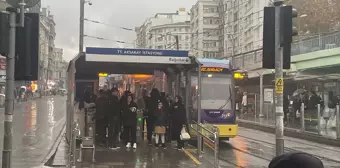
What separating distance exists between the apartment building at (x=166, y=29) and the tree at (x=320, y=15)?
2662 inches

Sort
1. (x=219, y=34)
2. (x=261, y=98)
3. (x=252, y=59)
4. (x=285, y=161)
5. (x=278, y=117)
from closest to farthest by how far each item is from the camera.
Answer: (x=285, y=161) < (x=278, y=117) < (x=261, y=98) < (x=252, y=59) < (x=219, y=34)

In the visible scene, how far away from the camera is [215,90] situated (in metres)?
16.4

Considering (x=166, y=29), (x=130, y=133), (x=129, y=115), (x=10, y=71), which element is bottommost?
(x=130, y=133)

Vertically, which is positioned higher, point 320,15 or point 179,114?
point 320,15

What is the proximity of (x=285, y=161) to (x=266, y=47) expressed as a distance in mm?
7367

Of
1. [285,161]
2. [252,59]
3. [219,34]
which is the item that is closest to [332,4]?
[252,59]

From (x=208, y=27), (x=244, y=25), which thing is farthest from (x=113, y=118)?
(x=208, y=27)

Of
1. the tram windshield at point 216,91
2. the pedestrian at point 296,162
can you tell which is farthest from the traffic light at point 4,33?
the tram windshield at point 216,91

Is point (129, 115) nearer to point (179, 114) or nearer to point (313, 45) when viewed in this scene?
point (179, 114)

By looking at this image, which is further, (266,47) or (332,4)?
(332,4)

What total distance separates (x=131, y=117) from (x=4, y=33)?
24.7 feet

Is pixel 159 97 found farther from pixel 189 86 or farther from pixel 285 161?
pixel 285 161

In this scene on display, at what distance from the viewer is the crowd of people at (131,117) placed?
14.1 meters

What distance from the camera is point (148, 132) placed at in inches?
608
